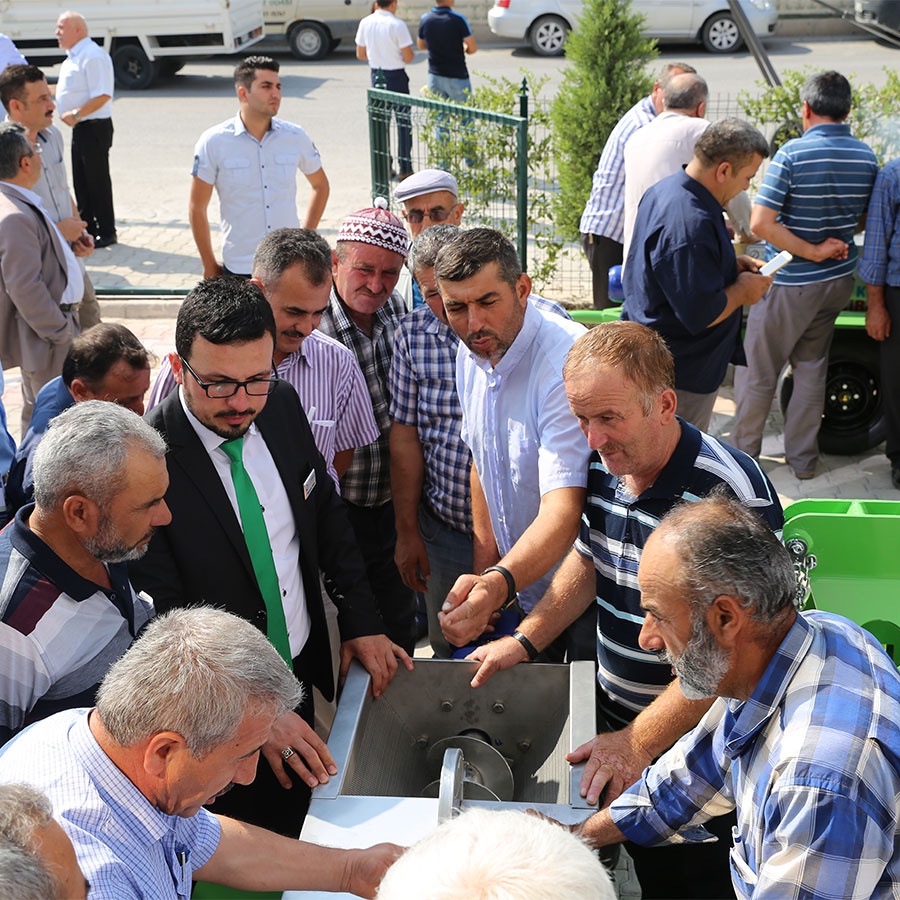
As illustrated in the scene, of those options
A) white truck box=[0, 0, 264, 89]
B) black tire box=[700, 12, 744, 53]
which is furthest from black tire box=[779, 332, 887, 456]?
black tire box=[700, 12, 744, 53]

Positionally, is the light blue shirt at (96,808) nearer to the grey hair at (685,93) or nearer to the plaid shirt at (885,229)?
the plaid shirt at (885,229)

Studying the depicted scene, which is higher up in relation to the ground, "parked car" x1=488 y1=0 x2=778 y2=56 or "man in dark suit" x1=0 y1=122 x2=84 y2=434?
"parked car" x1=488 y1=0 x2=778 y2=56

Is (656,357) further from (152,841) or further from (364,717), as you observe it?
(152,841)

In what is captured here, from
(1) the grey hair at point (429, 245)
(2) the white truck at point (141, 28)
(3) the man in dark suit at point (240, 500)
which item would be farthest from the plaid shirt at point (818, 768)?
(2) the white truck at point (141, 28)

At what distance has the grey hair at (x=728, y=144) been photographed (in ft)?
14.6

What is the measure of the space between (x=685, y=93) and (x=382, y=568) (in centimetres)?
353

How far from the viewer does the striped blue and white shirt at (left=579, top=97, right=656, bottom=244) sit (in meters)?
6.47

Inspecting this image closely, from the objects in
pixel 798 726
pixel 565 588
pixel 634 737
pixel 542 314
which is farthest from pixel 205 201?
pixel 798 726

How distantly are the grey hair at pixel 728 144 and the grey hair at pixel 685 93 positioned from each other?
1.46 meters

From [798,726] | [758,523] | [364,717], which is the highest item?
[758,523]

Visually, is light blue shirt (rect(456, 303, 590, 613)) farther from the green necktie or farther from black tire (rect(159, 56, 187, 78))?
black tire (rect(159, 56, 187, 78))

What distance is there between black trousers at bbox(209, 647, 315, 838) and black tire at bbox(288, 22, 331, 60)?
1781 centimetres

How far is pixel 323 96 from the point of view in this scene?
613 inches

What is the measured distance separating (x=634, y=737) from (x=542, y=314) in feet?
4.49
